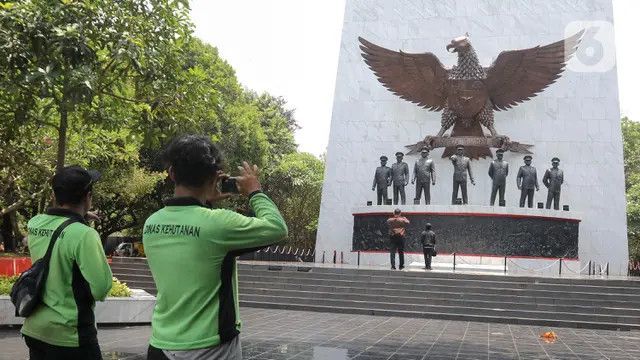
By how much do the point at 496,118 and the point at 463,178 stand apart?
415 centimetres

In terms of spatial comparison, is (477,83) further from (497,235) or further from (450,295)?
(450,295)

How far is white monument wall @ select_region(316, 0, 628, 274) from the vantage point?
2303 centimetres

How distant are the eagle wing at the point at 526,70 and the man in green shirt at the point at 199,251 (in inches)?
828

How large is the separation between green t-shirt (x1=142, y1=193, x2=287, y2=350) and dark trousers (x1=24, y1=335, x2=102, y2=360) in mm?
641

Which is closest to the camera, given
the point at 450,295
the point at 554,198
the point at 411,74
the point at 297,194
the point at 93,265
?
the point at 93,265

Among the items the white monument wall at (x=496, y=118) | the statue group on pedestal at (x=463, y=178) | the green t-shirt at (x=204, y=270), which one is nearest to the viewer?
the green t-shirt at (x=204, y=270)

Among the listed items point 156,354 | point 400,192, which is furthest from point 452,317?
point 156,354

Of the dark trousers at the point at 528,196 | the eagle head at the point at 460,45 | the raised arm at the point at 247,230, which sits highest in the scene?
the eagle head at the point at 460,45

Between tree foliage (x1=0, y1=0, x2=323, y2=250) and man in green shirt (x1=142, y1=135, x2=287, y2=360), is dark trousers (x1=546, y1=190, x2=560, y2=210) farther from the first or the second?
man in green shirt (x1=142, y1=135, x2=287, y2=360)

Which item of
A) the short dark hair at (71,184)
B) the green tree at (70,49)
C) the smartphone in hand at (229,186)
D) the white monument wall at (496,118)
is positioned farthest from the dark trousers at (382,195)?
the smartphone in hand at (229,186)

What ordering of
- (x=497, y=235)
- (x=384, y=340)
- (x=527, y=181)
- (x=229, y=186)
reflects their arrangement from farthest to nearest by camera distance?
(x=527, y=181) < (x=497, y=235) < (x=384, y=340) < (x=229, y=186)

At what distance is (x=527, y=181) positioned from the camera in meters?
21.4

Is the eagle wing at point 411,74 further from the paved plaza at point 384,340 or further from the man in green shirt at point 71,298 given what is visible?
the man in green shirt at point 71,298

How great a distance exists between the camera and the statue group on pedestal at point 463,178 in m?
20.8
